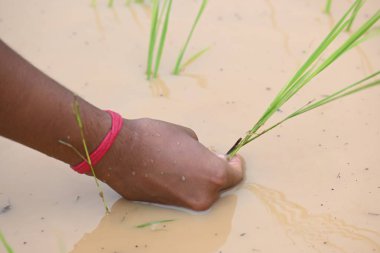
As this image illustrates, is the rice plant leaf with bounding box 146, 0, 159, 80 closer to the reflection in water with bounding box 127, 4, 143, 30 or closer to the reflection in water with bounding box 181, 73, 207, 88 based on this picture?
the reflection in water with bounding box 181, 73, 207, 88

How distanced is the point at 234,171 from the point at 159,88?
1.63ft

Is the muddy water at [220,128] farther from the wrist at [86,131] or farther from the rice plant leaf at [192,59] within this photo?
the wrist at [86,131]

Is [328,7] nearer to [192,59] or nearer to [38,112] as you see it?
[192,59]

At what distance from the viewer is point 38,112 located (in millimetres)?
1211

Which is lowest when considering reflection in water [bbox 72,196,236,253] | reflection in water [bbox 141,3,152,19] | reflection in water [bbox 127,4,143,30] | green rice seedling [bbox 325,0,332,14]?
reflection in water [bbox 72,196,236,253]

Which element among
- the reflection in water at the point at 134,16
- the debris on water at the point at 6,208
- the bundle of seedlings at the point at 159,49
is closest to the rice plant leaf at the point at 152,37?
the bundle of seedlings at the point at 159,49

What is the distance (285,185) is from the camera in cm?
148

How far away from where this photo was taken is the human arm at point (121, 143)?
47.0 inches

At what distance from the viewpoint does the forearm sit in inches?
46.2

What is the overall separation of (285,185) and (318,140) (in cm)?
21

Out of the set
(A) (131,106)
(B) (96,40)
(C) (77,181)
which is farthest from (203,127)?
(B) (96,40)

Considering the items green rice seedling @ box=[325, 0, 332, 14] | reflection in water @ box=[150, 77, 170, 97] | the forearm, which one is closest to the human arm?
the forearm

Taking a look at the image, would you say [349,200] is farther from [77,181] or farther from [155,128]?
[77,181]

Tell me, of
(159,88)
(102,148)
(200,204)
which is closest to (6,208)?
(102,148)
